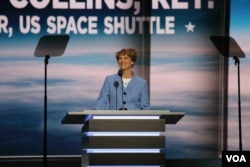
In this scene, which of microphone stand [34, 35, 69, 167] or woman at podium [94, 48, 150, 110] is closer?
woman at podium [94, 48, 150, 110]

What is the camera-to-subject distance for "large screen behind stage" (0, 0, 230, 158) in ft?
27.1

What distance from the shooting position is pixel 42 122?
27.3 ft

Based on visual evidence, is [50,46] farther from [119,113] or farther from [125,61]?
[119,113]

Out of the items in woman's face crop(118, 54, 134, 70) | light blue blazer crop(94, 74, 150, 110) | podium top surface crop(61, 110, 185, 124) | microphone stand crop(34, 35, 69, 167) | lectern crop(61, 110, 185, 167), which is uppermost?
microphone stand crop(34, 35, 69, 167)

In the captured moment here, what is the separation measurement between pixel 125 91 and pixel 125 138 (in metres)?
0.75

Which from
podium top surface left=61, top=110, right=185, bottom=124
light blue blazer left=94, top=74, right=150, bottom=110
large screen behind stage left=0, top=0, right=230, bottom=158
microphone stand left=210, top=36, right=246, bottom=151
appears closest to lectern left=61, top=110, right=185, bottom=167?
podium top surface left=61, top=110, right=185, bottom=124

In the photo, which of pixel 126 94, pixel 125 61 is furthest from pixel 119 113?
pixel 125 61

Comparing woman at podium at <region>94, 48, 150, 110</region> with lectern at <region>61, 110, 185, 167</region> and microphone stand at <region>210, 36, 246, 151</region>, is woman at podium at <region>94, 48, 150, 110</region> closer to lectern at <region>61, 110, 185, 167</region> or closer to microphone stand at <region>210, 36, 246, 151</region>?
lectern at <region>61, 110, 185, 167</region>

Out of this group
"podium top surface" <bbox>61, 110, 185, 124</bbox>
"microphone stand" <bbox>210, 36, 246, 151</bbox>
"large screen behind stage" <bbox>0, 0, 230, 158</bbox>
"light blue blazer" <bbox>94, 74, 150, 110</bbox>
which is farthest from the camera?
"microphone stand" <bbox>210, 36, 246, 151</bbox>

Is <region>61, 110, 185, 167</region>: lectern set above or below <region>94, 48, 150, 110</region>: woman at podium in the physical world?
below

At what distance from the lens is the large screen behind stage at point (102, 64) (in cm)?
826

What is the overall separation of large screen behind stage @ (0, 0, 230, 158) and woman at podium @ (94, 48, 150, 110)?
2.16 m

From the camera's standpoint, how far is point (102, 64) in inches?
330

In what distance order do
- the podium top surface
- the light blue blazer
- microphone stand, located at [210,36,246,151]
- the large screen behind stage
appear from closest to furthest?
1. the podium top surface
2. the light blue blazer
3. the large screen behind stage
4. microphone stand, located at [210,36,246,151]
